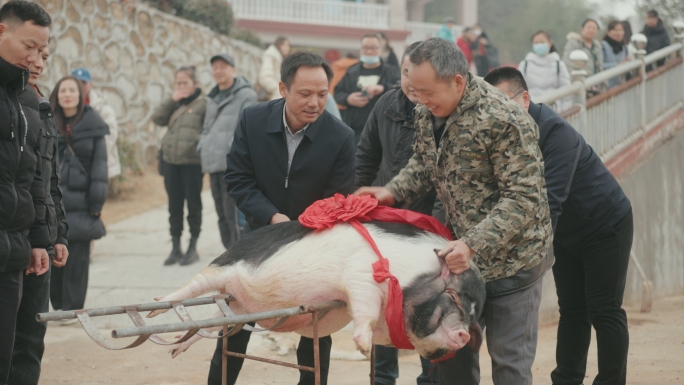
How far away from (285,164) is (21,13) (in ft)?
4.40

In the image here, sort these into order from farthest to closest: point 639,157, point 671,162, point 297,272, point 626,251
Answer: point 671,162 → point 639,157 → point 626,251 → point 297,272

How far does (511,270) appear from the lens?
314 cm

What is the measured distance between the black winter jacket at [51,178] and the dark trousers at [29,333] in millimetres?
219

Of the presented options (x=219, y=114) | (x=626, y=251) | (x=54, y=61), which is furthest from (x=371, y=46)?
(x=54, y=61)

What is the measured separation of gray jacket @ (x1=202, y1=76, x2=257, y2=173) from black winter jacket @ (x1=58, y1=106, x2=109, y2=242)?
1386mm

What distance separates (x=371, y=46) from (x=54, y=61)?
6.09 m

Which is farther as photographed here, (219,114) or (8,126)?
(219,114)

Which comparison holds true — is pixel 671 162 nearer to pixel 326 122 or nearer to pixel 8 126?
pixel 326 122

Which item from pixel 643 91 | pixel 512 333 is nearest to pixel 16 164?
pixel 512 333

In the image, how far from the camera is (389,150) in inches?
168

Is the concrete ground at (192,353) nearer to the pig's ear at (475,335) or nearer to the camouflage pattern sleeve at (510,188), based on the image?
the pig's ear at (475,335)

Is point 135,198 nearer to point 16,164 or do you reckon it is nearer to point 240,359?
point 240,359

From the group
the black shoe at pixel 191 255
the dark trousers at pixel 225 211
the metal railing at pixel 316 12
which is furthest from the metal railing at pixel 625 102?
the metal railing at pixel 316 12

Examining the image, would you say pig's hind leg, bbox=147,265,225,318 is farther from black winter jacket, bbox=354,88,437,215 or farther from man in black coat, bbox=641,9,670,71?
man in black coat, bbox=641,9,670,71
